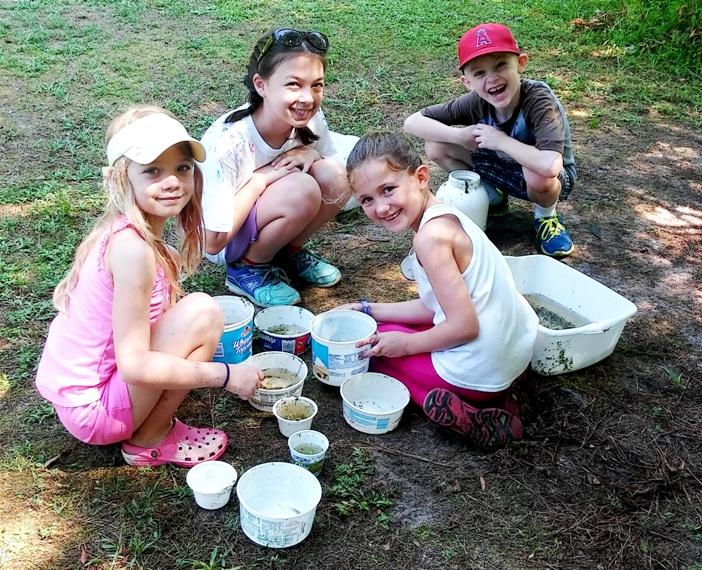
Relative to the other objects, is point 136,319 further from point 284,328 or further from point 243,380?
point 284,328

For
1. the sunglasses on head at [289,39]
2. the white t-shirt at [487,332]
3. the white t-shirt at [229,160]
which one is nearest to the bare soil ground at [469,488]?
the white t-shirt at [487,332]

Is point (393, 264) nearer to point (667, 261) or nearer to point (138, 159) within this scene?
point (667, 261)

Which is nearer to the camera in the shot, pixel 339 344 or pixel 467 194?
pixel 339 344

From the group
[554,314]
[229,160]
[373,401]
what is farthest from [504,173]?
[373,401]

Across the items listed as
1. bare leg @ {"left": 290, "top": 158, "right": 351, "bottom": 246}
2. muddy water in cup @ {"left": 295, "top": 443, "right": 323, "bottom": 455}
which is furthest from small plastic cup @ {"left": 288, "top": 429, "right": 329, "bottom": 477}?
bare leg @ {"left": 290, "top": 158, "right": 351, "bottom": 246}

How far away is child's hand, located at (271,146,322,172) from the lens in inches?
130

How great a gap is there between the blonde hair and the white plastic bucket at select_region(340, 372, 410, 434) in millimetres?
738

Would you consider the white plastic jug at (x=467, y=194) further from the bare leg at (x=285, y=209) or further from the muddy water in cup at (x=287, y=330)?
the muddy water in cup at (x=287, y=330)

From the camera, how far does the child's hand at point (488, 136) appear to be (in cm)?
356

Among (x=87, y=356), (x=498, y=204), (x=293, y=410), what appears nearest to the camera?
(x=87, y=356)

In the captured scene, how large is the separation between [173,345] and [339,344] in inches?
25.7

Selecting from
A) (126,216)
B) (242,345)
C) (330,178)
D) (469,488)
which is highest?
(126,216)

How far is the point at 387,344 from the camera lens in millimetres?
2680

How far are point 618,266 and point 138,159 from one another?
8.37ft
